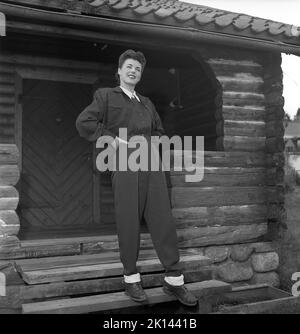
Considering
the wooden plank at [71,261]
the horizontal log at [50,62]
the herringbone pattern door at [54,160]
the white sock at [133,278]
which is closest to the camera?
the white sock at [133,278]

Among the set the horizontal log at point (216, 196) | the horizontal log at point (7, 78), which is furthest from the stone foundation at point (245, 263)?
the horizontal log at point (7, 78)

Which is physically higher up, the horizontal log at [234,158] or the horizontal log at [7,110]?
the horizontal log at [7,110]

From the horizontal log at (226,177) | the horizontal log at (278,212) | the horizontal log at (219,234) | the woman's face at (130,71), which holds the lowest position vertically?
the horizontal log at (219,234)

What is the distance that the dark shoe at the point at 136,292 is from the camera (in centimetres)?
358

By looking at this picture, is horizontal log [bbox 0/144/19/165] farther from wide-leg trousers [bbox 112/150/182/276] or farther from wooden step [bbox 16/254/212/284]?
wide-leg trousers [bbox 112/150/182/276]

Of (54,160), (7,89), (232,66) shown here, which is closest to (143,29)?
(232,66)

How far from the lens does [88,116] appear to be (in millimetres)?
3658

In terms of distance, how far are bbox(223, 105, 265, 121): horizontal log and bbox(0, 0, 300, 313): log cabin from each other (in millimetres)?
18

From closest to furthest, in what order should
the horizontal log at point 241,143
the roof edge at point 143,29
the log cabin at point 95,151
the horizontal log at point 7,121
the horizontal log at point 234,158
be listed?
the log cabin at point 95,151 → the roof edge at point 143,29 → the horizontal log at point 234,158 → the horizontal log at point 241,143 → the horizontal log at point 7,121

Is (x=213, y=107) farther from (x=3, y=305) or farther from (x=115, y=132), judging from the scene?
(x=3, y=305)

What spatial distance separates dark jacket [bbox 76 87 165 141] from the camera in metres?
3.65

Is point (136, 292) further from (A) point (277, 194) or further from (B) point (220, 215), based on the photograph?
(A) point (277, 194)

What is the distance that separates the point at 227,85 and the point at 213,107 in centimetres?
76

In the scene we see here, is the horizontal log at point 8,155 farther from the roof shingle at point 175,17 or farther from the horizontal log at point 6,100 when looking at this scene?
the horizontal log at point 6,100
